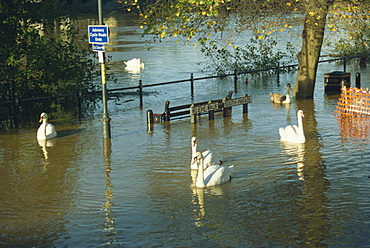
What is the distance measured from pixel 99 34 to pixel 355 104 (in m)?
9.72

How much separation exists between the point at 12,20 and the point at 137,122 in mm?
5806

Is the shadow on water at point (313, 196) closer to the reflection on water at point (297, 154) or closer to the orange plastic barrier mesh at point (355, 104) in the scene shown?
the reflection on water at point (297, 154)

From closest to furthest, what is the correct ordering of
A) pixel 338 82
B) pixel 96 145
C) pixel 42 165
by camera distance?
pixel 42 165 < pixel 96 145 < pixel 338 82

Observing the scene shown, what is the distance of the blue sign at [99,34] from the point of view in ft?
53.0

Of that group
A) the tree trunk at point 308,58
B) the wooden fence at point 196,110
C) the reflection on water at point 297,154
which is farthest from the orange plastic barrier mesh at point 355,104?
the reflection on water at point 297,154

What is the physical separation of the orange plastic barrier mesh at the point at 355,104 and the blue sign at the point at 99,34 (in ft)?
29.4

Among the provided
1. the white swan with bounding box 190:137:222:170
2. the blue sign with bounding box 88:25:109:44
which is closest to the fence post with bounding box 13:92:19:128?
the blue sign with bounding box 88:25:109:44

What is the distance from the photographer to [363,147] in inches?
605

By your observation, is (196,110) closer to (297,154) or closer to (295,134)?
(295,134)

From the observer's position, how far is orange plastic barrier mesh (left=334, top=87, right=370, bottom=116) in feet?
65.9

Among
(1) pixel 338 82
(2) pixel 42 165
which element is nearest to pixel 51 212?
(2) pixel 42 165

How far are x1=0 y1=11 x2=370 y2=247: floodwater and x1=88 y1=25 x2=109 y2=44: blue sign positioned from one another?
9.78 feet

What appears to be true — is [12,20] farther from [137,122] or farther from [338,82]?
[338,82]

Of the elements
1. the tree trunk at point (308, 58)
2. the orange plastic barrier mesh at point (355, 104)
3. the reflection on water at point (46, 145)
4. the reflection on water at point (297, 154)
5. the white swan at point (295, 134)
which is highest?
the tree trunk at point (308, 58)
